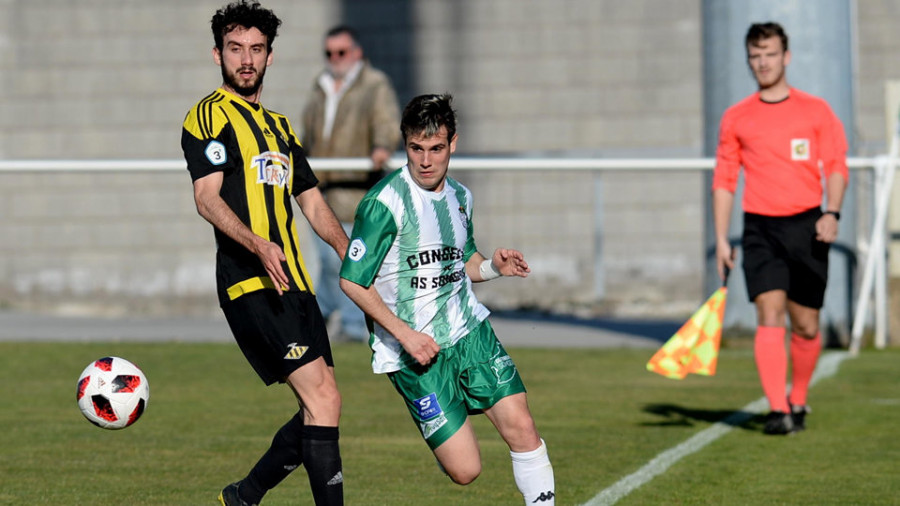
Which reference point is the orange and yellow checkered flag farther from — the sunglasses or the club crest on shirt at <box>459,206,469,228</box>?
the sunglasses

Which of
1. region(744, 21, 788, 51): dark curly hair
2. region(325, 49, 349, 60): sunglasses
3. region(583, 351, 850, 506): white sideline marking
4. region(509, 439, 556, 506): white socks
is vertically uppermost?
region(325, 49, 349, 60): sunglasses

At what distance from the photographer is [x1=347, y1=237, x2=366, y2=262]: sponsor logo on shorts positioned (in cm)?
485

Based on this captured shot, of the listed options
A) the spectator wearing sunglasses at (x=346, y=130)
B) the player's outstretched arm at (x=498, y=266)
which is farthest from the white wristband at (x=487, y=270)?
the spectator wearing sunglasses at (x=346, y=130)

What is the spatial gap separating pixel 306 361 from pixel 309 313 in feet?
0.59

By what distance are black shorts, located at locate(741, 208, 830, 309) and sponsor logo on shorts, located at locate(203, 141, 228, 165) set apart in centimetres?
352

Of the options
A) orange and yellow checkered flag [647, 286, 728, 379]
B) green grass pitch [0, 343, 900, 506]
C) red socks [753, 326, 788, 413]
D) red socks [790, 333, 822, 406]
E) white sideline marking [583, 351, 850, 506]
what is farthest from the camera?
red socks [790, 333, 822, 406]

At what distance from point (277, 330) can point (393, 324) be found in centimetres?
44

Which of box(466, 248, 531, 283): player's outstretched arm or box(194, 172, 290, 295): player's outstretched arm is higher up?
box(194, 172, 290, 295): player's outstretched arm

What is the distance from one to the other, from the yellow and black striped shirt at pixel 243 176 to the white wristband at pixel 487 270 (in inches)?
23.6

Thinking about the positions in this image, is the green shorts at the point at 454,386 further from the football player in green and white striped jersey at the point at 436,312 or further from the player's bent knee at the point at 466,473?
the player's bent knee at the point at 466,473

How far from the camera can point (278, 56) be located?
16.3m

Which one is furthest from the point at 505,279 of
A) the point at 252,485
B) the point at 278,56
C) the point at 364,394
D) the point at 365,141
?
the point at 252,485

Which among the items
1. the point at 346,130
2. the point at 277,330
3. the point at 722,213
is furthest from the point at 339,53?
→ the point at 277,330

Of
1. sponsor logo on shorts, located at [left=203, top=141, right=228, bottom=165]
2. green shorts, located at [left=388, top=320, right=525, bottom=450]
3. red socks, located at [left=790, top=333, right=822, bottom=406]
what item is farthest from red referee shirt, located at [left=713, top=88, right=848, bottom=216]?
sponsor logo on shorts, located at [left=203, top=141, right=228, bottom=165]
